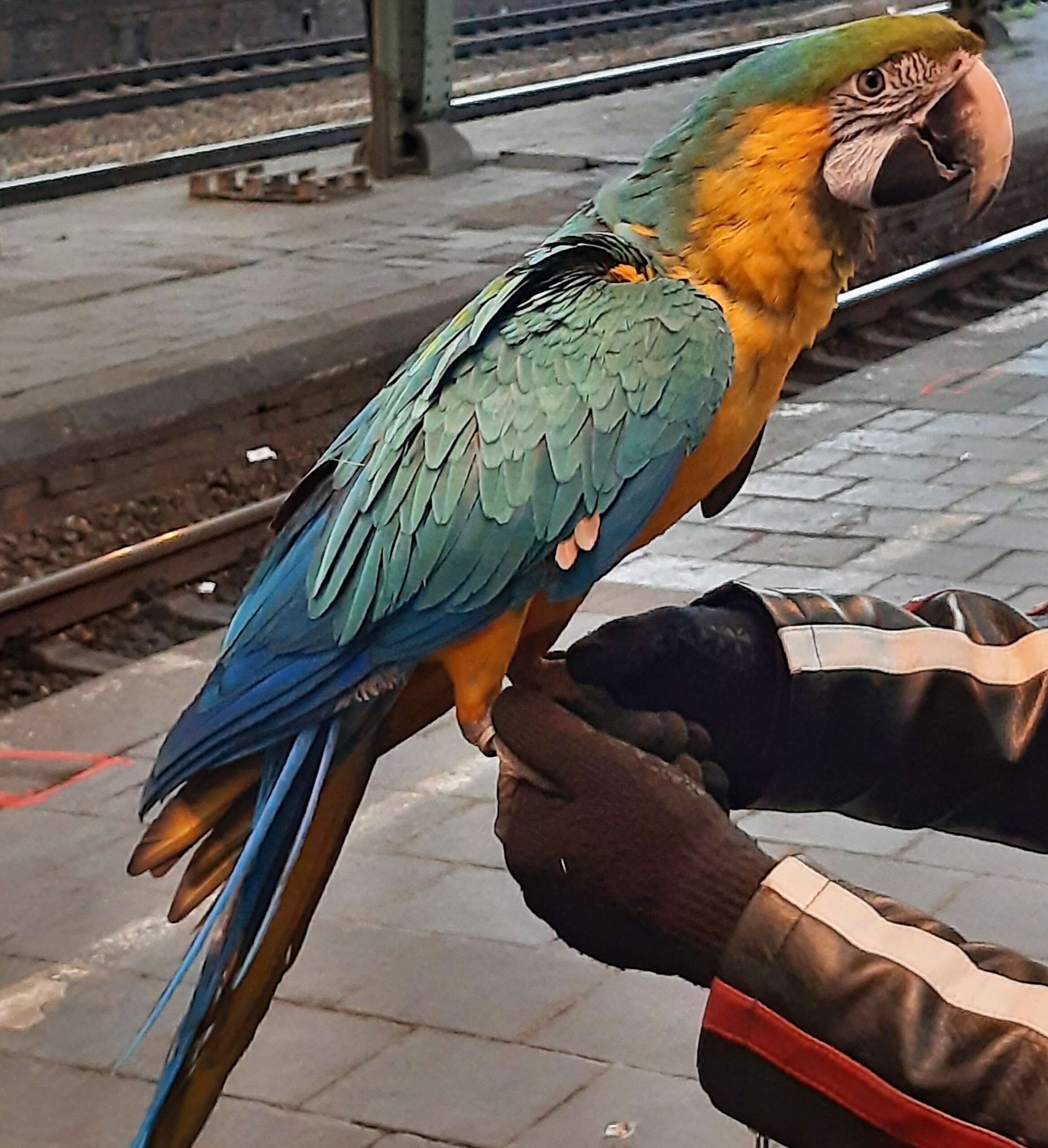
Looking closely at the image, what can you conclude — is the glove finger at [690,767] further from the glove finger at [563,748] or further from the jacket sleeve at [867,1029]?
the jacket sleeve at [867,1029]

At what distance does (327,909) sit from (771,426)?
119 inches

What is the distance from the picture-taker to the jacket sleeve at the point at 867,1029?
55.4 inches

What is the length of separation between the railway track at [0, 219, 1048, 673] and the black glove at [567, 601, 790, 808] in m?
2.54

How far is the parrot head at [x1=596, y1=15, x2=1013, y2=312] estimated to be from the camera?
1.70 m

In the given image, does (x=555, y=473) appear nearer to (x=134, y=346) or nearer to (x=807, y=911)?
(x=807, y=911)

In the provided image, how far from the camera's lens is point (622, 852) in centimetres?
160

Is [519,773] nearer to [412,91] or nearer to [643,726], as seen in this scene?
[643,726]

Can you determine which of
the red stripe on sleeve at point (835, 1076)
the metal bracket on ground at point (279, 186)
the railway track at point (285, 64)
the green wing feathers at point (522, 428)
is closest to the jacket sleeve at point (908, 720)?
the green wing feathers at point (522, 428)

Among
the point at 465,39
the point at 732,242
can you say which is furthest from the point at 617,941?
the point at 465,39

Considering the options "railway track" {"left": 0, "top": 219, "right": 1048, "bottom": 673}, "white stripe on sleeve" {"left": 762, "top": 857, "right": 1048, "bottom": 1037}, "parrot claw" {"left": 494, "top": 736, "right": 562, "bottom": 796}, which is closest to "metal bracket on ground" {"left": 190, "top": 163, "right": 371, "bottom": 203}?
"railway track" {"left": 0, "top": 219, "right": 1048, "bottom": 673}

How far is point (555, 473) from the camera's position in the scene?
1.81 m

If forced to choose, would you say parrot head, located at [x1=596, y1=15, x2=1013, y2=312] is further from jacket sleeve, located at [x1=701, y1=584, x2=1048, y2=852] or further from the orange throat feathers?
jacket sleeve, located at [x1=701, y1=584, x2=1048, y2=852]

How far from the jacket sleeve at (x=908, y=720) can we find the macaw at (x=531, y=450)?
0.71 feet

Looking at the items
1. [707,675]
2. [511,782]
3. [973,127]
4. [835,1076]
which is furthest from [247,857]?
[973,127]
